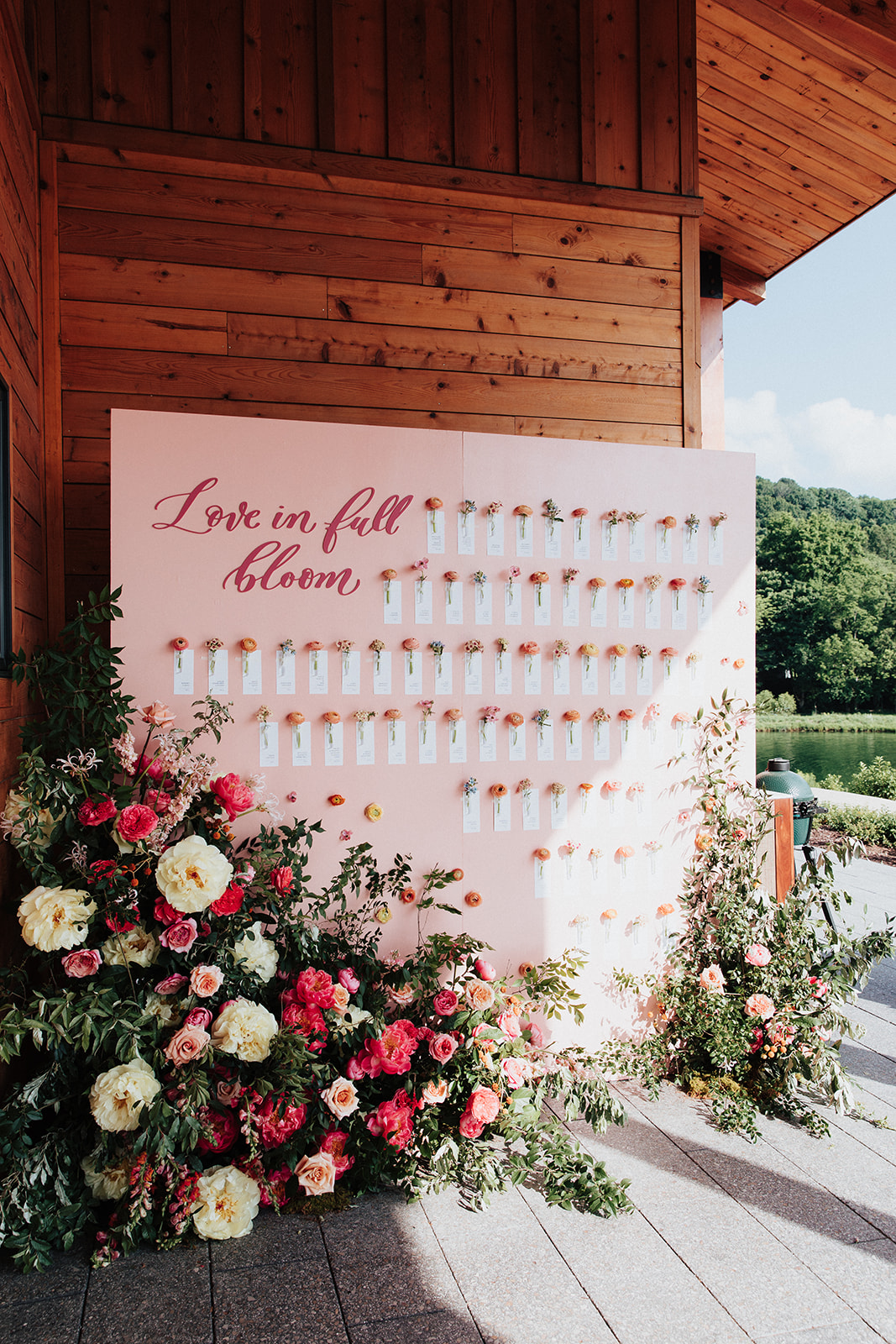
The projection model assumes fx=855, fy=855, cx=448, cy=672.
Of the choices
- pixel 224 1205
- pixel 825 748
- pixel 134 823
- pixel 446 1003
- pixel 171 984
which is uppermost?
pixel 134 823

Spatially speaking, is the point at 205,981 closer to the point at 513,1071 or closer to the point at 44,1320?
the point at 44,1320

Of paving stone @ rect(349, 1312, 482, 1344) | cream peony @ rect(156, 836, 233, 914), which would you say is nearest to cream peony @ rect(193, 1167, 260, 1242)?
paving stone @ rect(349, 1312, 482, 1344)

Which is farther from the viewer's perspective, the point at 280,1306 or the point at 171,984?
the point at 171,984

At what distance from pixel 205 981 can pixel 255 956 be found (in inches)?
6.6

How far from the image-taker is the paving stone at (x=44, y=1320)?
1.77 m

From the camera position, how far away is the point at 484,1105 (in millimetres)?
2297

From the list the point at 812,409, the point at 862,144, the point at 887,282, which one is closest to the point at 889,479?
the point at 812,409

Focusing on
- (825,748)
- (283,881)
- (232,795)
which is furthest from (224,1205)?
(825,748)

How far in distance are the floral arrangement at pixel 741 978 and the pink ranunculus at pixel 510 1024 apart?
48cm

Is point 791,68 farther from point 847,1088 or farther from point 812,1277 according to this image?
point 812,1277

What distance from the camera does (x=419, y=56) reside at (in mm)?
3182

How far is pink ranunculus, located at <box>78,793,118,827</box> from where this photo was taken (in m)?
2.15

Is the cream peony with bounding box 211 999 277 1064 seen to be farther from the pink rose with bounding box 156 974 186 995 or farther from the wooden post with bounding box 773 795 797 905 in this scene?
the wooden post with bounding box 773 795 797 905

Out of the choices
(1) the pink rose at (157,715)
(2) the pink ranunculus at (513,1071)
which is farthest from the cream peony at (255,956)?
(2) the pink ranunculus at (513,1071)
